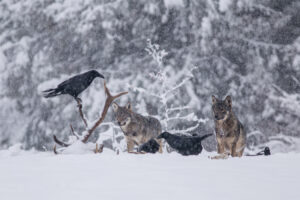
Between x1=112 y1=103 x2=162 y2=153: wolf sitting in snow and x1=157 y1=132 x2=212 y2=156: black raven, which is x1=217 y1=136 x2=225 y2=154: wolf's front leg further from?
x1=112 y1=103 x2=162 y2=153: wolf sitting in snow

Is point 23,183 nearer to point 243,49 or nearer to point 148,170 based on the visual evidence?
point 148,170

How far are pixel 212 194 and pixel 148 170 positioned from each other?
407 millimetres

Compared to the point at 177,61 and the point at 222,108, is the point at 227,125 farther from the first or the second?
the point at 177,61

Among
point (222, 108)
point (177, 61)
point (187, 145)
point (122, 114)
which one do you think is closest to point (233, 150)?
point (222, 108)

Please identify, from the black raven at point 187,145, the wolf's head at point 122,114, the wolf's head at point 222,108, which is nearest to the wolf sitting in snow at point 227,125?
the wolf's head at point 222,108

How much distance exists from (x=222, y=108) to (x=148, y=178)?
1.39 meters

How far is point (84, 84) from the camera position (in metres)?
2.10

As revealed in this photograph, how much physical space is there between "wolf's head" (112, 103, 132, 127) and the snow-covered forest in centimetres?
446

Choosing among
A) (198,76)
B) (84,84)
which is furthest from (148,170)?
(198,76)

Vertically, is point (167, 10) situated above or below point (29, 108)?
above

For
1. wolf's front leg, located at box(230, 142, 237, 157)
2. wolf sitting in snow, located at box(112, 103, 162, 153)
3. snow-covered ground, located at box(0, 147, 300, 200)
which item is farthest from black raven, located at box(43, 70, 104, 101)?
wolf sitting in snow, located at box(112, 103, 162, 153)

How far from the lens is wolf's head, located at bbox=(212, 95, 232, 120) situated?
2736mm

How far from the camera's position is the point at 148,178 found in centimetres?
153

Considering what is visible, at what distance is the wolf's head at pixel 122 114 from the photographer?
3.69 m
